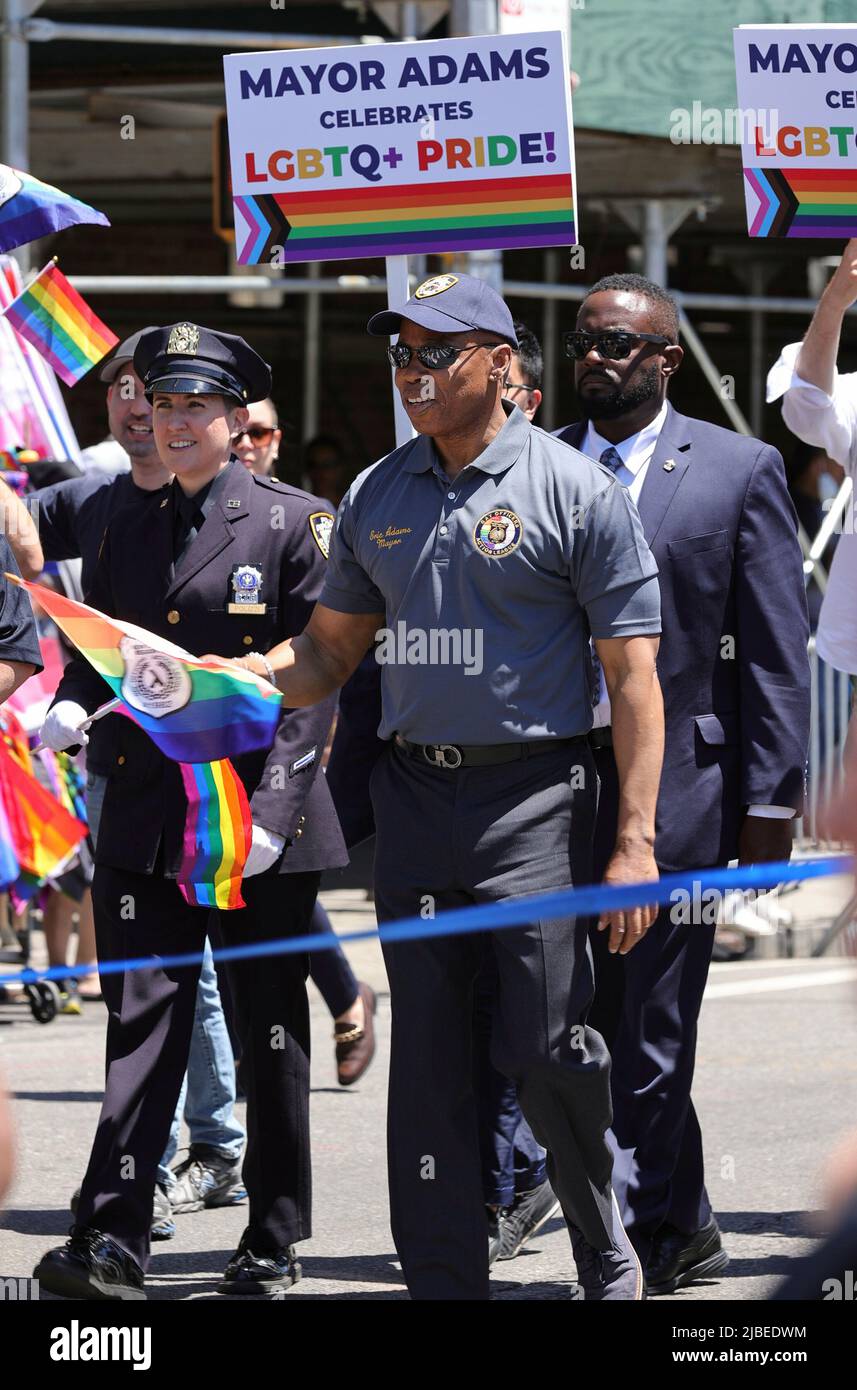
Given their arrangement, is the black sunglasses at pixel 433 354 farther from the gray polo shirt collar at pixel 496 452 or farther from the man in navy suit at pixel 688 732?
the man in navy suit at pixel 688 732

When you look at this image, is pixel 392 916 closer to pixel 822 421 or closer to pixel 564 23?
pixel 822 421

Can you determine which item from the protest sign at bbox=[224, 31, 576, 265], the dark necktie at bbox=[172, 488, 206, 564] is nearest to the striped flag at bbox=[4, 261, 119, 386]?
the protest sign at bbox=[224, 31, 576, 265]

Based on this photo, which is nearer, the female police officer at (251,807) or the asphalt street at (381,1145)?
the female police officer at (251,807)

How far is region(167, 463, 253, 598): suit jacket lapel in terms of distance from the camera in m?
5.23

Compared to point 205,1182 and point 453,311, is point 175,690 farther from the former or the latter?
point 205,1182

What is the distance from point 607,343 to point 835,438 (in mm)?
705

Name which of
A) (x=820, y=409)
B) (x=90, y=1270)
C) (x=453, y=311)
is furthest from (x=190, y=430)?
(x=90, y=1270)

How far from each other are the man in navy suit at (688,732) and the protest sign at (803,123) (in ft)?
2.23

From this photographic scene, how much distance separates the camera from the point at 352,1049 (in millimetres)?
7102

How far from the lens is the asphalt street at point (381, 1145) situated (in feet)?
17.7

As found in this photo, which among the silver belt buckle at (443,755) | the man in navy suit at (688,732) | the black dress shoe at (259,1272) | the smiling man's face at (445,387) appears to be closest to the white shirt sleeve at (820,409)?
the man in navy suit at (688,732)

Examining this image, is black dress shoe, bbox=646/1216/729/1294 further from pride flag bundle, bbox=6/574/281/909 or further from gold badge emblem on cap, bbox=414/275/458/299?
gold badge emblem on cap, bbox=414/275/458/299

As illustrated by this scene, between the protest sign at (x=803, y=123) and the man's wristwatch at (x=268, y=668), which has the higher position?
the protest sign at (x=803, y=123)
